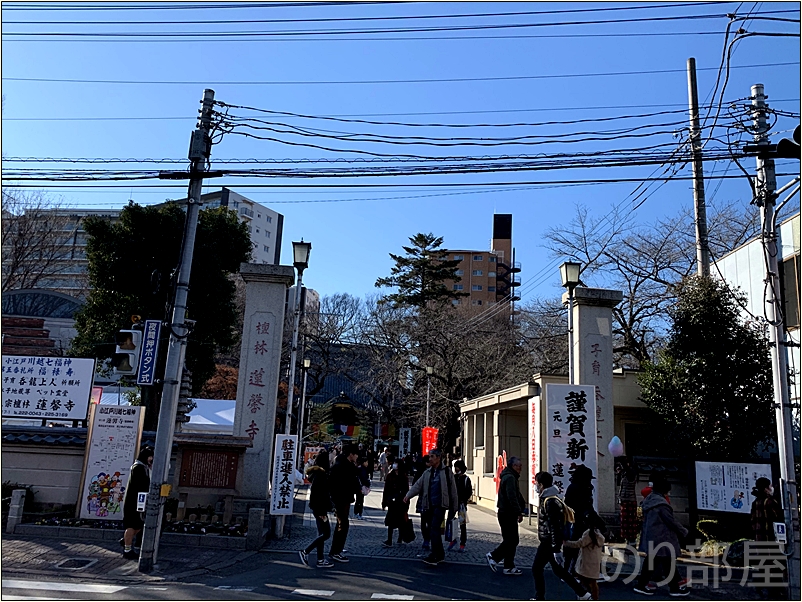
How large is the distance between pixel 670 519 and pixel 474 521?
948 cm

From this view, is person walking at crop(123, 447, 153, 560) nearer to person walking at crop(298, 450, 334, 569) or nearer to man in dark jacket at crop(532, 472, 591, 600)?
person walking at crop(298, 450, 334, 569)

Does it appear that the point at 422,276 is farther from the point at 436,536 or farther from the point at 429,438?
the point at 436,536

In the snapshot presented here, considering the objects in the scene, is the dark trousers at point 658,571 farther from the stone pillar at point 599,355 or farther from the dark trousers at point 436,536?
the stone pillar at point 599,355

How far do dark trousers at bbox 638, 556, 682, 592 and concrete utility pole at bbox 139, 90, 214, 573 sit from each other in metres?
7.28

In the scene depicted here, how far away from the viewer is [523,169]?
11633mm

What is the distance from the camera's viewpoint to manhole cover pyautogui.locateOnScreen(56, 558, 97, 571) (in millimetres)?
9844

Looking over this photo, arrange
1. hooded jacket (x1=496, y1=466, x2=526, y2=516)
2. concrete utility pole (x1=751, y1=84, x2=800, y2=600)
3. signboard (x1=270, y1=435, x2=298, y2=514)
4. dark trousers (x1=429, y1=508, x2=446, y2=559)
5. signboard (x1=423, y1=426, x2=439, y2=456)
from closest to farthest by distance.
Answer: concrete utility pole (x1=751, y1=84, x2=800, y2=600), hooded jacket (x1=496, y1=466, x2=526, y2=516), dark trousers (x1=429, y1=508, x2=446, y2=559), signboard (x1=270, y1=435, x2=298, y2=514), signboard (x1=423, y1=426, x2=439, y2=456)

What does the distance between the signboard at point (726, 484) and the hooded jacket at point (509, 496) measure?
450 cm

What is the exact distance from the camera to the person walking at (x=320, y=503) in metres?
10.3

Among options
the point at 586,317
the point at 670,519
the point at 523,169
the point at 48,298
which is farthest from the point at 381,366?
the point at 670,519

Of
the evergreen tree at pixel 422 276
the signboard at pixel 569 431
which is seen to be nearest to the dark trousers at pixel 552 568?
the signboard at pixel 569 431

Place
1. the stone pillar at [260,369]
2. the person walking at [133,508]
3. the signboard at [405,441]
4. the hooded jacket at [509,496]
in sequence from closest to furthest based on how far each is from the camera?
the hooded jacket at [509,496] → the person walking at [133,508] → the stone pillar at [260,369] → the signboard at [405,441]

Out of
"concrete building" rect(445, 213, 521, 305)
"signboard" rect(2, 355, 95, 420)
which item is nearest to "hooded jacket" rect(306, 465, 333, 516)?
"signboard" rect(2, 355, 95, 420)

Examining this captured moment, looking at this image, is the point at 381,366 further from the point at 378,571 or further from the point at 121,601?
the point at 121,601
